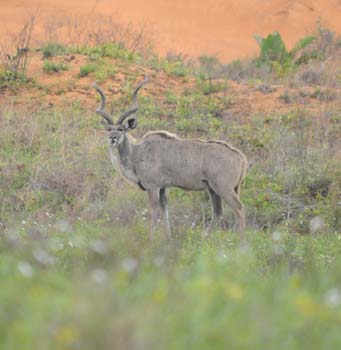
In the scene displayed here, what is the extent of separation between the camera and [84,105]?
17.6 meters

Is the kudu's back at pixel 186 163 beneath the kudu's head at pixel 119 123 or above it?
beneath

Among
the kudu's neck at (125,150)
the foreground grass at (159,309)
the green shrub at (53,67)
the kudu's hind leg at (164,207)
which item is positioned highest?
the foreground grass at (159,309)

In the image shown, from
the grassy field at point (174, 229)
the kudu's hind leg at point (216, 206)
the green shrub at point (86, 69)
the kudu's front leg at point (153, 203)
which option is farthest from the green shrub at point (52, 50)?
the kudu's hind leg at point (216, 206)

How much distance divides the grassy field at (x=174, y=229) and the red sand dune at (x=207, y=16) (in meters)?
9.32

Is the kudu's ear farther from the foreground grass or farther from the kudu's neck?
the foreground grass

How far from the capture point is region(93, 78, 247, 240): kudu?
12.2 metres

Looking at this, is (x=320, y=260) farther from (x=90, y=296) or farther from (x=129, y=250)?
(x=90, y=296)

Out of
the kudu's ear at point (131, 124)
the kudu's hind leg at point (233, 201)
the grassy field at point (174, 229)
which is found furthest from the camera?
the kudu's ear at point (131, 124)

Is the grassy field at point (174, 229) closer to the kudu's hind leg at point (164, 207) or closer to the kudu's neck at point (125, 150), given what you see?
the kudu's hind leg at point (164, 207)

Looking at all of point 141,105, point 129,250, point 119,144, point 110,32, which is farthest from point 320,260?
point 110,32

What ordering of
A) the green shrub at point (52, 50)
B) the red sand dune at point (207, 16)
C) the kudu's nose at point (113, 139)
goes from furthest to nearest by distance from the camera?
the red sand dune at point (207, 16) < the green shrub at point (52, 50) < the kudu's nose at point (113, 139)

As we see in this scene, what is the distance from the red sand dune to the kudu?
61.6ft

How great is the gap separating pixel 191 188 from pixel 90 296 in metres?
7.86

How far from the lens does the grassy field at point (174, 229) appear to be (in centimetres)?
455
